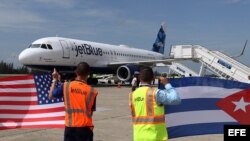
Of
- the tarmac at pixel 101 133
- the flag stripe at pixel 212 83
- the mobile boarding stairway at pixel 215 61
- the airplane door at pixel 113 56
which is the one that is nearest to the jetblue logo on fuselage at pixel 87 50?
the airplane door at pixel 113 56

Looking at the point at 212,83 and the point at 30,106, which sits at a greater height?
the point at 212,83

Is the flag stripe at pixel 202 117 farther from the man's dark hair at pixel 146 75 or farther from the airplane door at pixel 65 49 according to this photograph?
the airplane door at pixel 65 49

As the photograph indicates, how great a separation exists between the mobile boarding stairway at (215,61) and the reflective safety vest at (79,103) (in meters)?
26.0

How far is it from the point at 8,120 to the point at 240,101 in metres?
3.99

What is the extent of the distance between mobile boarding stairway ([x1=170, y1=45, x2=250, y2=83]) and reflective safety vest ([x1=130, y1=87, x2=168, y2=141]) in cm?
2617

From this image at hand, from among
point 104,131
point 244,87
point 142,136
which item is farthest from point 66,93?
point 104,131

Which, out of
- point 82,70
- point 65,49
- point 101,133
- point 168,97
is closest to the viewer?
point 168,97

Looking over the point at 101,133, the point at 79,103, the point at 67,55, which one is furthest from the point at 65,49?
the point at 79,103

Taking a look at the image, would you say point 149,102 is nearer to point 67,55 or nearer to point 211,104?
point 211,104

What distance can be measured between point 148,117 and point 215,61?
98.5 ft

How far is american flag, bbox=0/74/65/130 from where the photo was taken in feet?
23.1

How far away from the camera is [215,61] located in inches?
1314

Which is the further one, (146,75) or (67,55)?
(67,55)

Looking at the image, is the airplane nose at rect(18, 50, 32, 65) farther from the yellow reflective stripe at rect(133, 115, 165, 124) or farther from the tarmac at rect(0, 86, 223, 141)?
the yellow reflective stripe at rect(133, 115, 165, 124)
